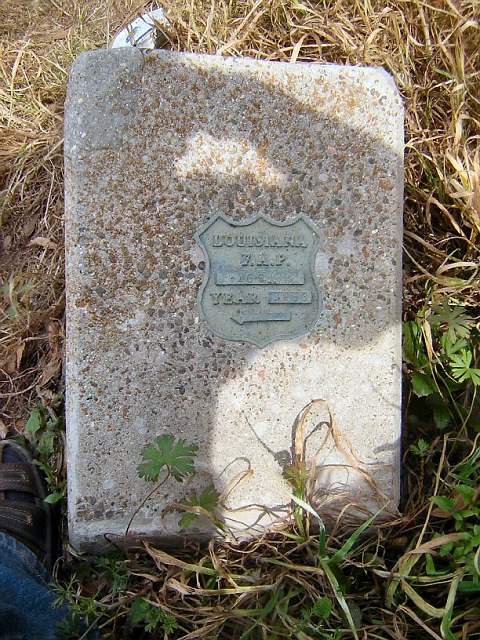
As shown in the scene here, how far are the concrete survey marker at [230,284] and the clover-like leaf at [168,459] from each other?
78mm

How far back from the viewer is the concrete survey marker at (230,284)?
4.55 feet

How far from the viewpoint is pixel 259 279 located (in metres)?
1.45

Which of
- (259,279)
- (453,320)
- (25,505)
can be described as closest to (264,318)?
(259,279)

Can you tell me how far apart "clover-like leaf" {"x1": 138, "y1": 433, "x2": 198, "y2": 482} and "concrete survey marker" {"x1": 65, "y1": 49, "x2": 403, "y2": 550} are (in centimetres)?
8

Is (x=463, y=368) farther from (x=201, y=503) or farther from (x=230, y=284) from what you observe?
(x=201, y=503)

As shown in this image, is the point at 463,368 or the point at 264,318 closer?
the point at 264,318

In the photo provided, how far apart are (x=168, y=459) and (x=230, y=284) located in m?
0.46

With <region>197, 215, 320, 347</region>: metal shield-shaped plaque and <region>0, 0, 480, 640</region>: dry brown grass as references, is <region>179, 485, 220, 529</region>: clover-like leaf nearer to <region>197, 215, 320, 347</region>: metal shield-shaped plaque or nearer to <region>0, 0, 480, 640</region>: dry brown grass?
<region>197, 215, 320, 347</region>: metal shield-shaped plaque

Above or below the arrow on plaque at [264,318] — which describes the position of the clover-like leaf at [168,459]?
below

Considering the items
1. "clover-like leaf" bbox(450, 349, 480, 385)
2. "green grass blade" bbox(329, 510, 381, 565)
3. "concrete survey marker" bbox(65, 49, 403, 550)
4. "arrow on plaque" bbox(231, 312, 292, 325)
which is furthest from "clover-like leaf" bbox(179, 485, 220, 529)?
"clover-like leaf" bbox(450, 349, 480, 385)

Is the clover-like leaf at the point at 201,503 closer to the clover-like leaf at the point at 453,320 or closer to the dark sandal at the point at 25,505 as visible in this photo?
the dark sandal at the point at 25,505

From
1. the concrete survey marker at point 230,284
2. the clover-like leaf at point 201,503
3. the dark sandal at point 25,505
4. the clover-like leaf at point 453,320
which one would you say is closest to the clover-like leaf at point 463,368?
the clover-like leaf at point 453,320

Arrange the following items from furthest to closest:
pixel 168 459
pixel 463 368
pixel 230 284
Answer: pixel 463 368
pixel 230 284
pixel 168 459

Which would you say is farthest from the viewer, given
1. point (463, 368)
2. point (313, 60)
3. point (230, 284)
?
point (313, 60)
